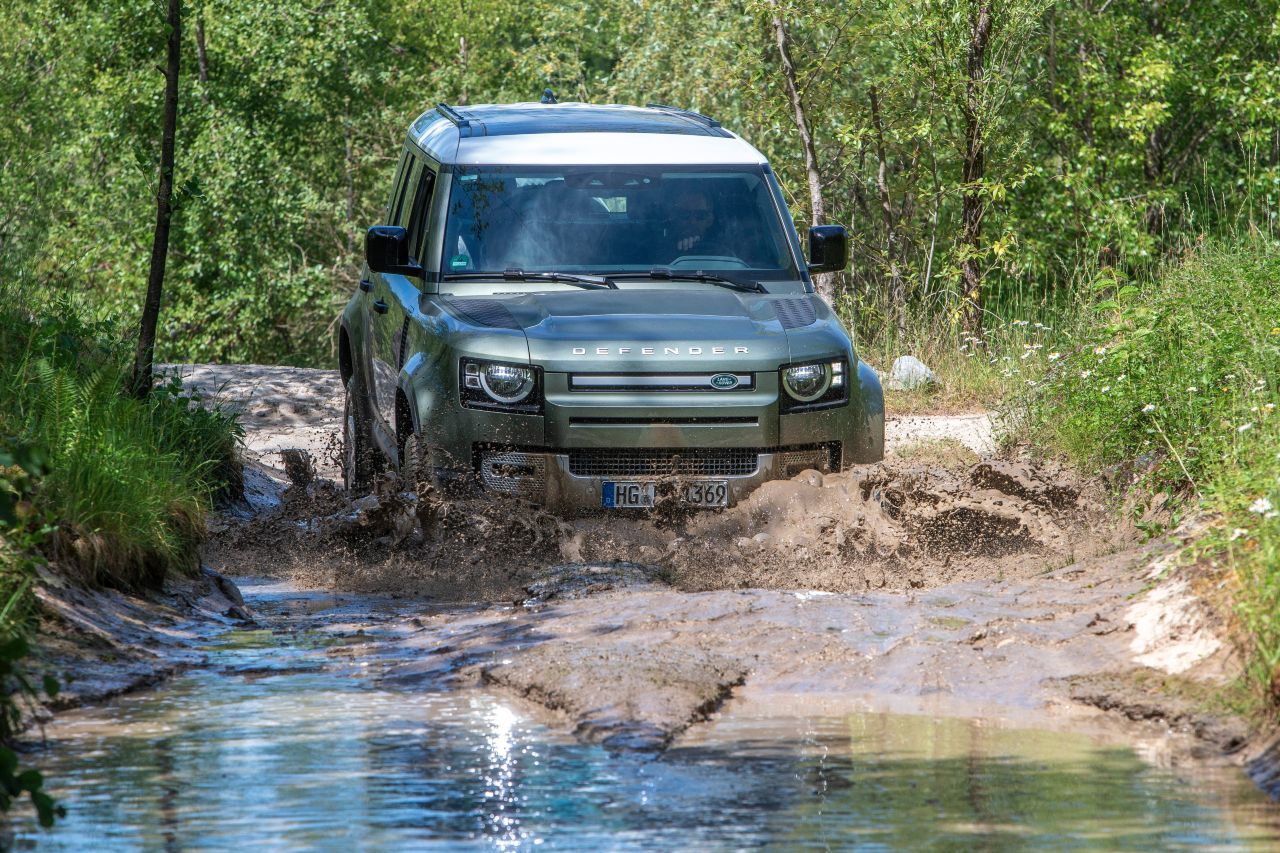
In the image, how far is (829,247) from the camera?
29.0 ft

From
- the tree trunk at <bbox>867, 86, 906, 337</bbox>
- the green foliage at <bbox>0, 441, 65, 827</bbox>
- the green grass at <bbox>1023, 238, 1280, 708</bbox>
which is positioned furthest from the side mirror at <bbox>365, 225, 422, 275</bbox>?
the tree trunk at <bbox>867, 86, 906, 337</bbox>

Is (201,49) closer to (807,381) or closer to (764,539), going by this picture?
(807,381)

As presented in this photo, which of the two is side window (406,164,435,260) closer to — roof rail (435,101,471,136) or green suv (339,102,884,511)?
green suv (339,102,884,511)

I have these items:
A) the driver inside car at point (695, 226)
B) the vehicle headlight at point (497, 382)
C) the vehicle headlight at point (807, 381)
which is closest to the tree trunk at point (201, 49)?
the driver inside car at point (695, 226)

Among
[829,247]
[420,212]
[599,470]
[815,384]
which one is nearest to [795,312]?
[815,384]

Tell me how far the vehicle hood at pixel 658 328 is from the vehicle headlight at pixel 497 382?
0.33ft

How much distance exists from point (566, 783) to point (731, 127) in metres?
18.5

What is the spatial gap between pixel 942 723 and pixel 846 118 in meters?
14.9

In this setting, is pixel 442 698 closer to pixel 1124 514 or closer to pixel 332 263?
pixel 1124 514

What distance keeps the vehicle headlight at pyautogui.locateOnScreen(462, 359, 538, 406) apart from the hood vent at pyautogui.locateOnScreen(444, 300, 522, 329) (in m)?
0.21

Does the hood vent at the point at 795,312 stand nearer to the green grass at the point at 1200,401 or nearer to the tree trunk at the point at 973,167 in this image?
the green grass at the point at 1200,401

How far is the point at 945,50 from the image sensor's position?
17.4 meters

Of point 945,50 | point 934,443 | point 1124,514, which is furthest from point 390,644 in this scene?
point 945,50

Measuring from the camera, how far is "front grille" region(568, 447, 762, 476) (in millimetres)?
7828
